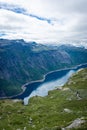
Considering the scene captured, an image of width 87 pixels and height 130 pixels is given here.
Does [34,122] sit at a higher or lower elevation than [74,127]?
lower

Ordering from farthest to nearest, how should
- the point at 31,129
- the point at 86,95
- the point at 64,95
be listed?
the point at 64,95 → the point at 86,95 → the point at 31,129

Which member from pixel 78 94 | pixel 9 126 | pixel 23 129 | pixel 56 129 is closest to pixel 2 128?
pixel 9 126

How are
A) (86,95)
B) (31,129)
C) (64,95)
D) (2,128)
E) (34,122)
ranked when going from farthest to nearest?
1. (64,95)
2. (86,95)
3. (34,122)
4. (2,128)
5. (31,129)

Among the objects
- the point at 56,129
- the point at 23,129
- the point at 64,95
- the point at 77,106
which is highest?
the point at 56,129

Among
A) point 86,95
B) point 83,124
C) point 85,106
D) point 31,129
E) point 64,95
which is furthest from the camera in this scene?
point 64,95

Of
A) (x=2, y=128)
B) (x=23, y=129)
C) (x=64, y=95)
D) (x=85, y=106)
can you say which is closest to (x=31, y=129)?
(x=23, y=129)

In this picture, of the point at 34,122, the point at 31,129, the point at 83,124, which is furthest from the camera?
the point at 34,122

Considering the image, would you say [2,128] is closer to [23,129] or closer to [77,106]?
[23,129]

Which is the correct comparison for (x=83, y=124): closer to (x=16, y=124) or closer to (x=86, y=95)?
(x=16, y=124)

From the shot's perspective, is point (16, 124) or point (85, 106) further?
point (85, 106)

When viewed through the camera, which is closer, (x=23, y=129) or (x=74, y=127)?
(x=74, y=127)
